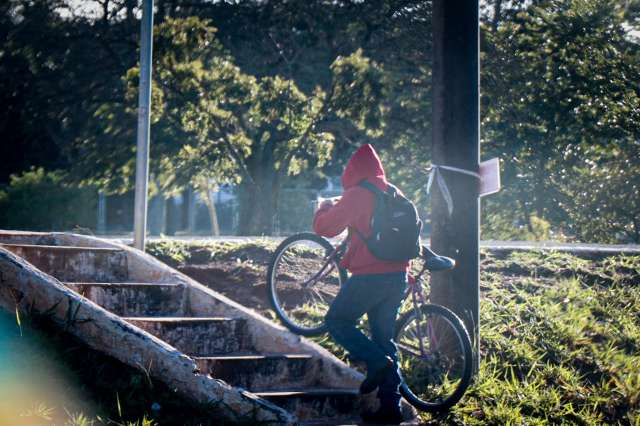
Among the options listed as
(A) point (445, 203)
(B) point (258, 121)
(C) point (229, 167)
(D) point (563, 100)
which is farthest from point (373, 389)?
(C) point (229, 167)

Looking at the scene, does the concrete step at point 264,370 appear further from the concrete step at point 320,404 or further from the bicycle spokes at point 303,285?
the bicycle spokes at point 303,285

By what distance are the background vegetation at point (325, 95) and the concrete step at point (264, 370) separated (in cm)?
912

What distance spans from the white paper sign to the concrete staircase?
1705mm

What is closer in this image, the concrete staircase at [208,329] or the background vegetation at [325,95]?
the concrete staircase at [208,329]

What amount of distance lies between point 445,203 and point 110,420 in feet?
9.95

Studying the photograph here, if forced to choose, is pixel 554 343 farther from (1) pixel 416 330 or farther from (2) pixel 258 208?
(2) pixel 258 208

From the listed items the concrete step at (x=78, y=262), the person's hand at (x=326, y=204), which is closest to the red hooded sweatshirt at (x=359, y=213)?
the person's hand at (x=326, y=204)

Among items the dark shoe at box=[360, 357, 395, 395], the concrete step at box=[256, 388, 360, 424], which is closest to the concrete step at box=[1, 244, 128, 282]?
the concrete step at box=[256, 388, 360, 424]

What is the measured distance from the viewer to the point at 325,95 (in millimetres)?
17109

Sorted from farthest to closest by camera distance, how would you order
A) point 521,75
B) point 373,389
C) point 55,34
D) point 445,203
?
point 55,34
point 521,75
point 445,203
point 373,389

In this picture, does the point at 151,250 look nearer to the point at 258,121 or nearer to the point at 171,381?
the point at 171,381

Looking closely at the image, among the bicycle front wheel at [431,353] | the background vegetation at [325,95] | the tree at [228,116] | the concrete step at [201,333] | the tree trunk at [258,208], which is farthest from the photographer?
the tree trunk at [258,208]

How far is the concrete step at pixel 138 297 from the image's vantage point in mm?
6504

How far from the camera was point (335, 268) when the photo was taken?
6.93 metres
